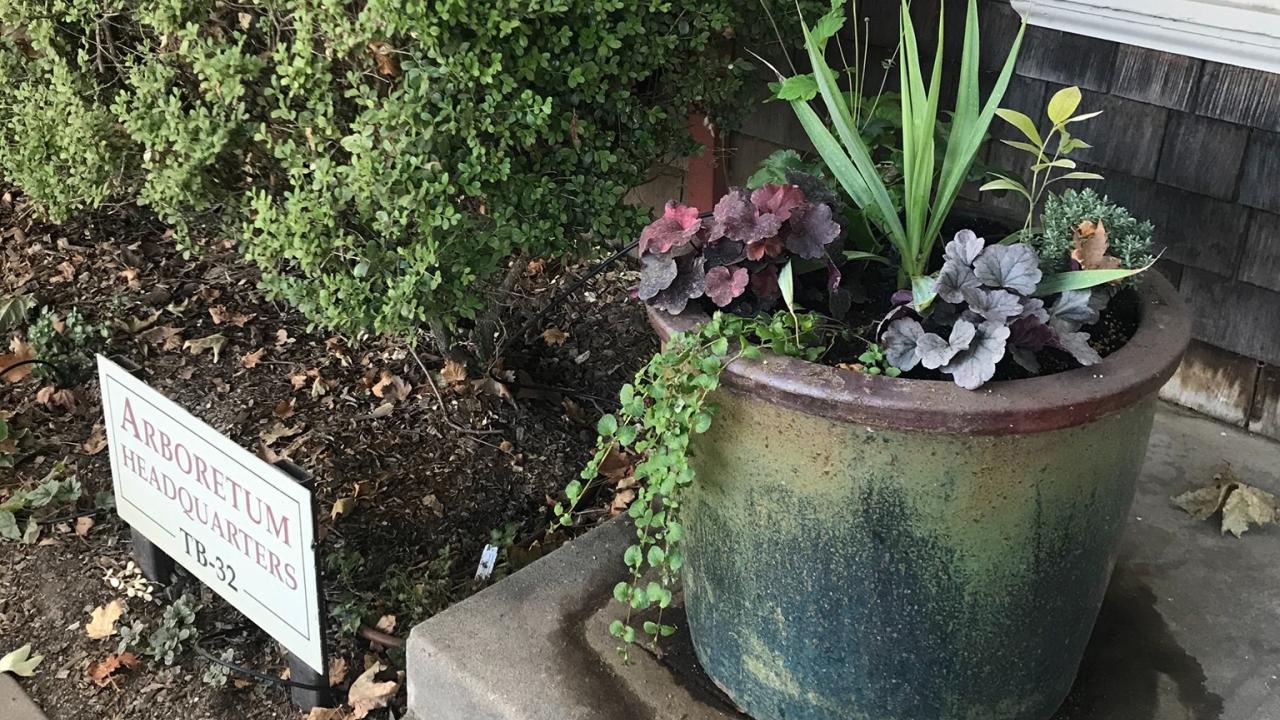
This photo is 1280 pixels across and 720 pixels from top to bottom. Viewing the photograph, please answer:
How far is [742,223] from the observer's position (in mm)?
1581

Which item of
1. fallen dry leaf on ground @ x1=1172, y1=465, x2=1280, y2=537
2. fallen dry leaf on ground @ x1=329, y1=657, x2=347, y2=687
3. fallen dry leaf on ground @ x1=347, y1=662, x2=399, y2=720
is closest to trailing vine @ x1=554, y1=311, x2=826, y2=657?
fallen dry leaf on ground @ x1=347, y1=662, x2=399, y2=720

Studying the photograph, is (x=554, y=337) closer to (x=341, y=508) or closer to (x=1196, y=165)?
(x=341, y=508)

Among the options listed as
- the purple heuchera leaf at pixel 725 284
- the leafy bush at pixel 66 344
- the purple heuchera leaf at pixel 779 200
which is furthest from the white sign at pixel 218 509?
the leafy bush at pixel 66 344

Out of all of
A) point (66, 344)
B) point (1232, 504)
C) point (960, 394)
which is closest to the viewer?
point (960, 394)

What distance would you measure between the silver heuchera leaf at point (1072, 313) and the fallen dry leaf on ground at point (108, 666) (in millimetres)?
1859

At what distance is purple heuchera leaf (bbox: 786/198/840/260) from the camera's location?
62.4 inches

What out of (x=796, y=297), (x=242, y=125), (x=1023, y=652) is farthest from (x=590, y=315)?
(x=1023, y=652)

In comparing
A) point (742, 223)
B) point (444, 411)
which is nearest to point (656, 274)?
point (742, 223)

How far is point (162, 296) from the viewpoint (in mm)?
3389

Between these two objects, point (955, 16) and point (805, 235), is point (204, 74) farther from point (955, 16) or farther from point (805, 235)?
point (955, 16)

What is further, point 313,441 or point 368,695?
point 313,441

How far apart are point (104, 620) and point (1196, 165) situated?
2.55 m

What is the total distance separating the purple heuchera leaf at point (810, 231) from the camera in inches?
62.4

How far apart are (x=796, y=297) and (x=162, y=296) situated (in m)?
2.40
